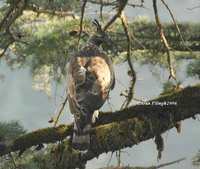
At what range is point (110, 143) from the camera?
10.6 feet

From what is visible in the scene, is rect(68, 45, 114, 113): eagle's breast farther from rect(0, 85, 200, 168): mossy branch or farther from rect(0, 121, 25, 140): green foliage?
rect(0, 121, 25, 140): green foliage

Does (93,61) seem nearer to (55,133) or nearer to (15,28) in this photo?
(55,133)

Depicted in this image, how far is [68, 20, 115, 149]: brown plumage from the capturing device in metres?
3.23

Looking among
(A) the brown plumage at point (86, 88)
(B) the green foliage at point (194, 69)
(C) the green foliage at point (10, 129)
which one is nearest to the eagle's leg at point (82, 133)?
(A) the brown plumage at point (86, 88)

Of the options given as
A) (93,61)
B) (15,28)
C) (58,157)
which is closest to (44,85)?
(15,28)

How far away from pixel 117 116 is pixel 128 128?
4.1 inches

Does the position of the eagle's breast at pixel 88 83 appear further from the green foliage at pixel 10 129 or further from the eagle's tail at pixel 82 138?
the green foliage at pixel 10 129

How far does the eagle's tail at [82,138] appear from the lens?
309cm

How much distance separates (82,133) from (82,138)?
0.03 metres

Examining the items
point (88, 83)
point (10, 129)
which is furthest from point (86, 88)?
point (10, 129)

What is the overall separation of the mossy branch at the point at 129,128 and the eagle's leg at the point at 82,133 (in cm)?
4

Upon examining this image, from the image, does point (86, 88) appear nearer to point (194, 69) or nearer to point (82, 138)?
point (82, 138)

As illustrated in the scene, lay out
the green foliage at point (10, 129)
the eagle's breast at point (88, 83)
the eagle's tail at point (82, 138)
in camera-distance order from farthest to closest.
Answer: the eagle's breast at point (88, 83)
the green foliage at point (10, 129)
the eagle's tail at point (82, 138)

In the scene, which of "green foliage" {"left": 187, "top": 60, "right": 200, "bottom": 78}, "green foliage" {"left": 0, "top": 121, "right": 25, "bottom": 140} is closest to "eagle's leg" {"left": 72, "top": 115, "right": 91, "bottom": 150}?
"green foliage" {"left": 0, "top": 121, "right": 25, "bottom": 140}
